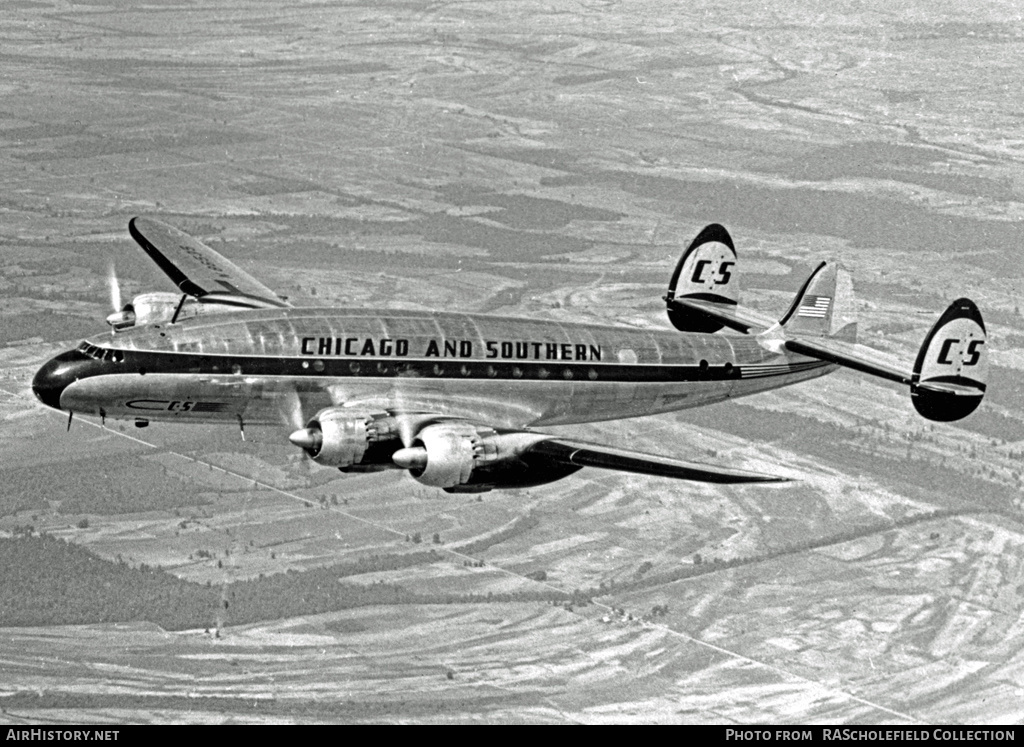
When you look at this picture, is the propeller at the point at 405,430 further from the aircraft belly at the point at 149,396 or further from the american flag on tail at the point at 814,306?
the american flag on tail at the point at 814,306

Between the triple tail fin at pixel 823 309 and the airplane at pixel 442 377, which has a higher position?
the triple tail fin at pixel 823 309

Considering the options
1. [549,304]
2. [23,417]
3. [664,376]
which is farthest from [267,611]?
[549,304]

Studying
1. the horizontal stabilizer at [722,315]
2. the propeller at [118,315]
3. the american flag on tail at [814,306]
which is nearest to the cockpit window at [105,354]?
the propeller at [118,315]

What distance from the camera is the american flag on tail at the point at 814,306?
227ft

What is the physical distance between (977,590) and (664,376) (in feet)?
223

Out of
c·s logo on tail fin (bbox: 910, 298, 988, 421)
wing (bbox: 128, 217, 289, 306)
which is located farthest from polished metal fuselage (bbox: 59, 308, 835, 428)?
c·s logo on tail fin (bbox: 910, 298, 988, 421)

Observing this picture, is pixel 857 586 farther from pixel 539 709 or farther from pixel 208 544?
pixel 208 544

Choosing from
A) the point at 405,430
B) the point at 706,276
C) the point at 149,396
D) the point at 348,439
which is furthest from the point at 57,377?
the point at 706,276

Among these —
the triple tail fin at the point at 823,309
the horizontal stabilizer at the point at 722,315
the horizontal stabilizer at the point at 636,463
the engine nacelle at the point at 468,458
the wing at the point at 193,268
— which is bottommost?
the engine nacelle at the point at 468,458

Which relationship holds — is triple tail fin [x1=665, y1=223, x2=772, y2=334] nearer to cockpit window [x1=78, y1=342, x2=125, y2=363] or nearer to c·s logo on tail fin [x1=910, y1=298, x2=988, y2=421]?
c·s logo on tail fin [x1=910, y1=298, x2=988, y2=421]

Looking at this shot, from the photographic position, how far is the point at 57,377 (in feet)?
188

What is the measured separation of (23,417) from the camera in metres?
132

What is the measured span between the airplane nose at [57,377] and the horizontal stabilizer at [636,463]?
16175 millimetres

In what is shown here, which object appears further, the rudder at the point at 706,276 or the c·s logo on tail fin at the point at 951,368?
the rudder at the point at 706,276
